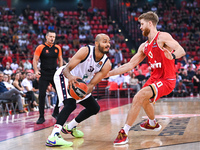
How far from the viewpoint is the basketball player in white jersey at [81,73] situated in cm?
362

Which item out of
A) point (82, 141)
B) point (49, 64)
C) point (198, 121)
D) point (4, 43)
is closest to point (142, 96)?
point (82, 141)

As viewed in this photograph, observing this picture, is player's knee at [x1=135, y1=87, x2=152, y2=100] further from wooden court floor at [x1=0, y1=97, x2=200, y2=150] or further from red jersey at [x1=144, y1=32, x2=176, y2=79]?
wooden court floor at [x1=0, y1=97, x2=200, y2=150]

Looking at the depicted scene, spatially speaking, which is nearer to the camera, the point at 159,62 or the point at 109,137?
the point at 159,62

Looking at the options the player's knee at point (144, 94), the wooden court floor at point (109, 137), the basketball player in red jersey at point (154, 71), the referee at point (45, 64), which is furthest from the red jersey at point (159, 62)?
the referee at point (45, 64)

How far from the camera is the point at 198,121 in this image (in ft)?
17.4

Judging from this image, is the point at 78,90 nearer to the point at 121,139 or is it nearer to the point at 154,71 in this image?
the point at 121,139

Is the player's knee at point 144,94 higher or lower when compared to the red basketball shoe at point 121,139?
higher

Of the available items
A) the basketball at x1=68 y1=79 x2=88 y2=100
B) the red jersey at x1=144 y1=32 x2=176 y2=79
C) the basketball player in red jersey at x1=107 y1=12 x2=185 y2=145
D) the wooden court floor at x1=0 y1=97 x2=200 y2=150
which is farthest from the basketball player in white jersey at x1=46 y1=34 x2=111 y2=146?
the red jersey at x1=144 y1=32 x2=176 y2=79

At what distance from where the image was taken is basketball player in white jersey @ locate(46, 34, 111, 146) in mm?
3621

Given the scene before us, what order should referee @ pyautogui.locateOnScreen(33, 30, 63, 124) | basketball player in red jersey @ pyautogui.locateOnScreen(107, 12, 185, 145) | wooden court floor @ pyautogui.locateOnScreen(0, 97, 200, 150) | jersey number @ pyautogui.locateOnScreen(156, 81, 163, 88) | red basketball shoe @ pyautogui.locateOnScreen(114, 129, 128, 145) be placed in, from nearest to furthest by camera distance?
wooden court floor @ pyautogui.locateOnScreen(0, 97, 200, 150)
red basketball shoe @ pyautogui.locateOnScreen(114, 129, 128, 145)
basketball player in red jersey @ pyautogui.locateOnScreen(107, 12, 185, 145)
jersey number @ pyautogui.locateOnScreen(156, 81, 163, 88)
referee @ pyautogui.locateOnScreen(33, 30, 63, 124)

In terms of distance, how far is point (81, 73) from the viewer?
12.8 feet

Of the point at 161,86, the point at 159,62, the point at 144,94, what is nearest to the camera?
the point at 144,94

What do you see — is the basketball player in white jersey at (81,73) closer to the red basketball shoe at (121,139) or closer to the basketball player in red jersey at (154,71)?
the basketball player in red jersey at (154,71)

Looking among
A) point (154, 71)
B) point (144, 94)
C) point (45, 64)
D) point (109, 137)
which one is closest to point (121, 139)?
point (109, 137)
